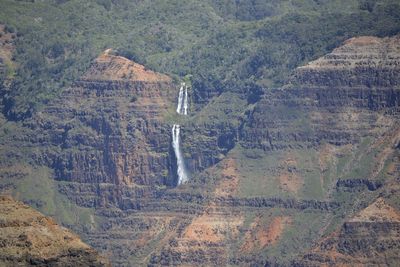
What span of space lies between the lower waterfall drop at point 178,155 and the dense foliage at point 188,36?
5.18m

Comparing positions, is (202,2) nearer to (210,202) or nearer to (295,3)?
(295,3)

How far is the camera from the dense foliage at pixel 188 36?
6737 inches

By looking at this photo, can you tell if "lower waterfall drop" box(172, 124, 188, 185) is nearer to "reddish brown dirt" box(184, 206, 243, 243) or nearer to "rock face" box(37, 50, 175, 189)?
"rock face" box(37, 50, 175, 189)

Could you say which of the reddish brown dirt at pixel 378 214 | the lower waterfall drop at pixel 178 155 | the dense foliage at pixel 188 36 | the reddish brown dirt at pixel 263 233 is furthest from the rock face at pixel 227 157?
the dense foliage at pixel 188 36

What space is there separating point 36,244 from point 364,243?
6223 cm

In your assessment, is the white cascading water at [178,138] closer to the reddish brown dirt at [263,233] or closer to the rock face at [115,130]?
the rock face at [115,130]

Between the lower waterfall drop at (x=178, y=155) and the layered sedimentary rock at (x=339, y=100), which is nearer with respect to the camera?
the layered sedimentary rock at (x=339, y=100)

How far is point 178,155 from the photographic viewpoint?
170 meters

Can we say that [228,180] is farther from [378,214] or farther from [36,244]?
[36,244]

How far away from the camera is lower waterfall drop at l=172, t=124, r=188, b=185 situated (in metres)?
169

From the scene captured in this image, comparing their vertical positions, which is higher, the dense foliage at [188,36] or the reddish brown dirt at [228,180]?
the dense foliage at [188,36]

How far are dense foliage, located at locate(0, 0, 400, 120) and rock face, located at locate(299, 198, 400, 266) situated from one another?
671 inches

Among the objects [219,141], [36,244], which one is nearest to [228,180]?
[219,141]

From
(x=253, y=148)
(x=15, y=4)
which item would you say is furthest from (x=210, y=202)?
(x=15, y=4)
